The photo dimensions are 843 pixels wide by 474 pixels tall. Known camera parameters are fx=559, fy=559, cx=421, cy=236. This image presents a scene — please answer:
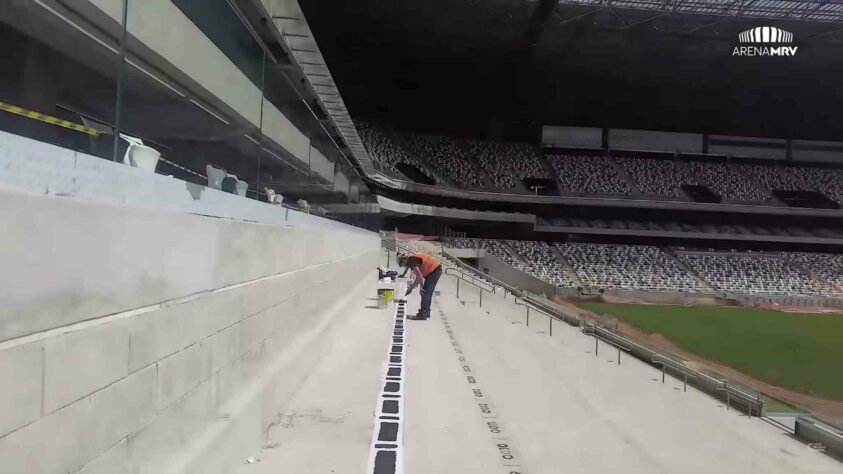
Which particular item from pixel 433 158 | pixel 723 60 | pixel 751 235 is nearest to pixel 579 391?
pixel 723 60

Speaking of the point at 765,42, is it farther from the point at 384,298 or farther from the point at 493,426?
the point at 493,426

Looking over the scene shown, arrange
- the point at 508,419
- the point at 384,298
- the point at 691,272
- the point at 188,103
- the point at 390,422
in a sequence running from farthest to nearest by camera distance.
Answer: the point at 691,272 < the point at 384,298 < the point at 508,419 < the point at 390,422 < the point at 188,103

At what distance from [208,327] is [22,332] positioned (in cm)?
127

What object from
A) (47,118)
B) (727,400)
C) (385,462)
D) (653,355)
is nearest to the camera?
(47,118)

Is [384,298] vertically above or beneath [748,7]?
beneath

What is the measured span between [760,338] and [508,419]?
62.2 ft

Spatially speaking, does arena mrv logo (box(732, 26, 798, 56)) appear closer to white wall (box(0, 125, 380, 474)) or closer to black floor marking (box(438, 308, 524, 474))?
black floor marking (box(438, 308, 524, 474))

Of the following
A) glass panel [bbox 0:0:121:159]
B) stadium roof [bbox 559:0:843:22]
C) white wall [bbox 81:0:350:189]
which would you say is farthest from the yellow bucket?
stadium roof [bbox 559:0:843:22]

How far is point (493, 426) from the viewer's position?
4.52 metres

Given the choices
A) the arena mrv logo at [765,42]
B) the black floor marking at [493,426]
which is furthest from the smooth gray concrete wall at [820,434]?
the arena mrv logo at [765,42]

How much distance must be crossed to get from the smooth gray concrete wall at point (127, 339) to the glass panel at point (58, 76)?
11.4 inches

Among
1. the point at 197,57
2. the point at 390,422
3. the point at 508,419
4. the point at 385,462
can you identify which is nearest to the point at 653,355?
the point at 508,419

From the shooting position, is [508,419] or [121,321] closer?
[121,321]

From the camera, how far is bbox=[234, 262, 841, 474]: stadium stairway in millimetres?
3672
